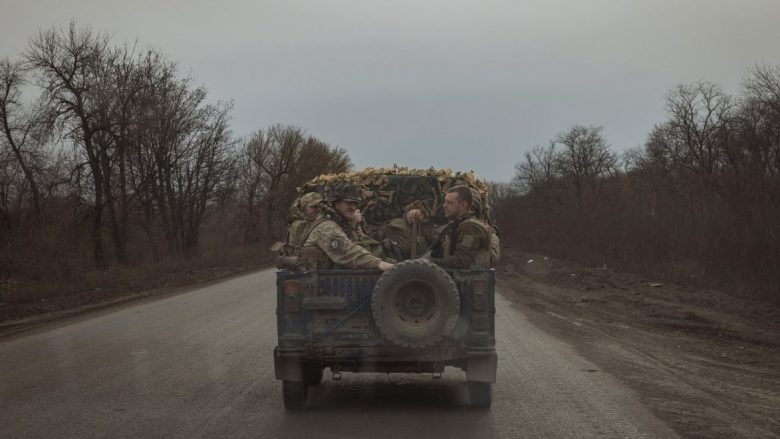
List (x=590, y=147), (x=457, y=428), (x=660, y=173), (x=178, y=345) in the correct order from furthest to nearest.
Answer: (x=590, y=147) → (x=660, y=173) → (x=178, y=345) → (x=457, y=428)

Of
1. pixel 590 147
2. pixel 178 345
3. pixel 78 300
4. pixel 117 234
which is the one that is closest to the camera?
pixel 178 345

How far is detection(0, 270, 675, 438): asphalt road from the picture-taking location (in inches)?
248

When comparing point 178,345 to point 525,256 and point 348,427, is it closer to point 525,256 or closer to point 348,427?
point 348,427

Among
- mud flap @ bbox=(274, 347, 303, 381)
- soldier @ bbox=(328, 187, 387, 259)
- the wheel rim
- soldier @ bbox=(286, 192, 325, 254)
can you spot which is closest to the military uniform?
soldier @ bbox=(286, 192, 325, 254)

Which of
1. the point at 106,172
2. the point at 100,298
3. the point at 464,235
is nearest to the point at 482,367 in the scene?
the point at 464,235

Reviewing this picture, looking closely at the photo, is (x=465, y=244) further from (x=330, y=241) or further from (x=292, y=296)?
(x=292, y=296)

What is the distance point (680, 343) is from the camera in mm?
12273

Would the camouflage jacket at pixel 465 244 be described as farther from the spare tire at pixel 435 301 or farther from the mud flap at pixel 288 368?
the mud flap at pixel 288 368

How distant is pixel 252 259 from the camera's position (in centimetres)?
4381

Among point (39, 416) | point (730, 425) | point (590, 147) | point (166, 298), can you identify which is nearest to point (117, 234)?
point (166, 298)

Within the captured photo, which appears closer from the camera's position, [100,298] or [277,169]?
[100,298]

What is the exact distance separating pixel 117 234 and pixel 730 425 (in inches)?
1236

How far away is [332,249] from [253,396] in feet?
5.86

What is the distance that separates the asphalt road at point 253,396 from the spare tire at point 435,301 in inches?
27.9
